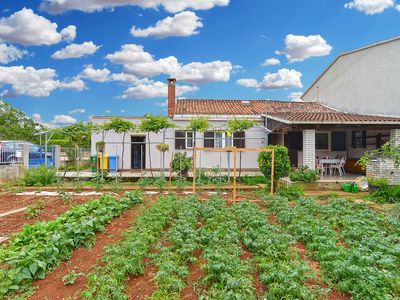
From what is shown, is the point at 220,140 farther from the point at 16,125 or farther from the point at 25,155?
the point at 16,125

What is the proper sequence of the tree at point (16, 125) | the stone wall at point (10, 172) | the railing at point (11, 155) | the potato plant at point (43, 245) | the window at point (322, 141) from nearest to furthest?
the potato plant at point (43, 245)
the stone wall at point (10, 172)
the railing at point (11, 155)
the window at point (322, 141)
the tree at point (16, 125)

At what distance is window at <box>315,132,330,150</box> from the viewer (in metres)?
18.1

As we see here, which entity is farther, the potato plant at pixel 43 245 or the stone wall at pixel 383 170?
the stone wall at pixel 383 170

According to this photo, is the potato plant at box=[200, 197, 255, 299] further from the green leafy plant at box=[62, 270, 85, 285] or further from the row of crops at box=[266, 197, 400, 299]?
the green leafy plant at box=[62, 270, 85, 285]

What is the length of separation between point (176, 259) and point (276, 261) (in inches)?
57.7

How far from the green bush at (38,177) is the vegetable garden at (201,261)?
7.92m

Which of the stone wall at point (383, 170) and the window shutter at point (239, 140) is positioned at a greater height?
the window shutter at point (239, 140)

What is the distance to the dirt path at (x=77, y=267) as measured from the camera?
13.6 ft

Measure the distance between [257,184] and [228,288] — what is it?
10498mm

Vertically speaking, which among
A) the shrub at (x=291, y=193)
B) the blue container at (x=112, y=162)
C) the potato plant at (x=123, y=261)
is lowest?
the potato plant at (x=123, y=261)

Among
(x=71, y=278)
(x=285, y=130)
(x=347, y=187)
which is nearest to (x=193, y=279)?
(x=71, y=278)

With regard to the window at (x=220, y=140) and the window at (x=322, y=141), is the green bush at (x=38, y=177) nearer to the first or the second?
the window at (x=220, y=140)

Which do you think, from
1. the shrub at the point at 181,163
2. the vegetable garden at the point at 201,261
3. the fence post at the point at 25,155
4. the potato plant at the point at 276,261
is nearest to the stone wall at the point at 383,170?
the vegetable garden at the point at 201,261

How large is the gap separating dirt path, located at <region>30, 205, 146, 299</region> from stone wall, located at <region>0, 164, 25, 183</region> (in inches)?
404
